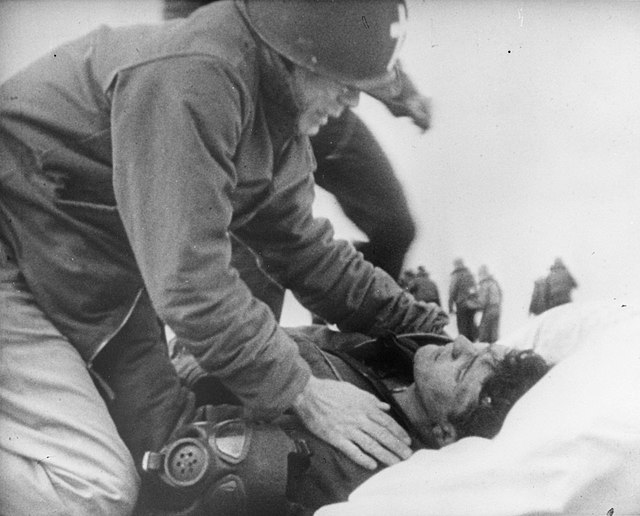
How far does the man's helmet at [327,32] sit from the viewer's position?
1332mm

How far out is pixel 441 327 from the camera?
5.21 ft

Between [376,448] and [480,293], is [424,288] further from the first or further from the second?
[376,448]

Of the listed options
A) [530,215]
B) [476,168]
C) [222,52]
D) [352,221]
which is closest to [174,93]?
[222,52]

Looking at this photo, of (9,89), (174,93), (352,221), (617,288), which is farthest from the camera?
(617,288)

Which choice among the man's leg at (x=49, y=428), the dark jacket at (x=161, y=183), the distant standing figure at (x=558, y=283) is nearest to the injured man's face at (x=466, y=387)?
the distant standing figure at (x=558, y=283)

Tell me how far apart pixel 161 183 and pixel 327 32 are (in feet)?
1.13

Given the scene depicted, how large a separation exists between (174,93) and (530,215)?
2.25 ft

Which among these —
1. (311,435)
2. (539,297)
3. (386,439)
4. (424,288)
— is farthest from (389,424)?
(539,297)

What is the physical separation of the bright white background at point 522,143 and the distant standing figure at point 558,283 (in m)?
0.01

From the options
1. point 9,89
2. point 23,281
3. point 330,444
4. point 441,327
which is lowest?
point 330,444

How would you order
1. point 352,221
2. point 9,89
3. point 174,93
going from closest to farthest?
point 174,93
point 9,89
point 352,221

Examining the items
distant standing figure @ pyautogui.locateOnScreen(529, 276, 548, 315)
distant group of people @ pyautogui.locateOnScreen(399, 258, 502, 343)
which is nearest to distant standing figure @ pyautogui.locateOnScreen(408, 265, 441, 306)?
distant group of people @ pyautogui.locateOnScreen(399, 258, 502, 343)

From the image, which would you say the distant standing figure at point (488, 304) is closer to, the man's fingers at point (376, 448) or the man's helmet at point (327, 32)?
the man's fingers at point (376, 448)

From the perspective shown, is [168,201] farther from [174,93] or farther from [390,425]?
[390,425]
